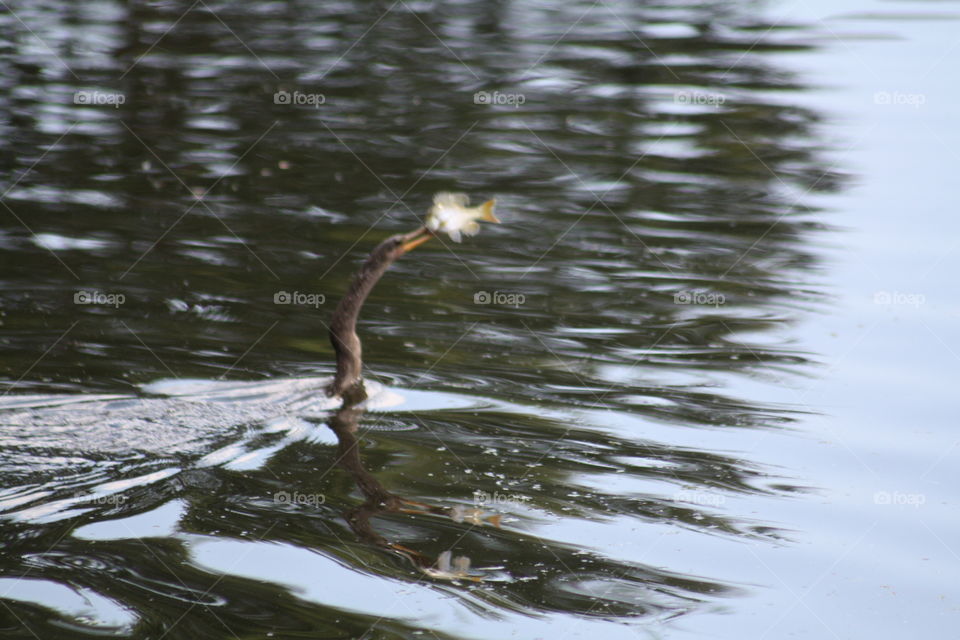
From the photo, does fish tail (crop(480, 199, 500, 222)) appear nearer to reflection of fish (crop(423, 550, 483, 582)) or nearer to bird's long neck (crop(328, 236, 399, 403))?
bird's long neck (crop(328, 236, 399, 403))

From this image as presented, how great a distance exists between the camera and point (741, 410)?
5.69 meters

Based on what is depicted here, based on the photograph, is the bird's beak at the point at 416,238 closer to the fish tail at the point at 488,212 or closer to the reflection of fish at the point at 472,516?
the fish tail at the point at 488,212

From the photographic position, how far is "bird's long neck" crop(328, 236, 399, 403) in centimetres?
543

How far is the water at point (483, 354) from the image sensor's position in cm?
419

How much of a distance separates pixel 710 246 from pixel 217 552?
4.62 meters

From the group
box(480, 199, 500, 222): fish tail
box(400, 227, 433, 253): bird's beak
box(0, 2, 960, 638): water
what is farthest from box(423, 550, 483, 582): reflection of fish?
box(400, 227, 433, 253): bird's beak

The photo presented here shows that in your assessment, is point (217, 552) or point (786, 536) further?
point (786, 536)

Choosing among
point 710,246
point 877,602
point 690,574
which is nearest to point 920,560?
point 877,602

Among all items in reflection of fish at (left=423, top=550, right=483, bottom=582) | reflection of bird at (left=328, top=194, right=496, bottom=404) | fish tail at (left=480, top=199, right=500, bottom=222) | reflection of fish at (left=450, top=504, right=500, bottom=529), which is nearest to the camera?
reflection of fish at (left=423, top=550, right=483, bottom=582)

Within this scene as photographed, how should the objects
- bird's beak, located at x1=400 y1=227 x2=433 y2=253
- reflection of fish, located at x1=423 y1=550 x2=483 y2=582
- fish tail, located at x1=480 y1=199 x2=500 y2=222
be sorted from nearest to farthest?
reflection of fish, located at x1=423 y1=550 x2=483 y2=582 < fish tail, located at x1=480 y1=199 x2=500 y2=222 < bird's beak, located at x1=400 y1=227 x2=433 y2=253

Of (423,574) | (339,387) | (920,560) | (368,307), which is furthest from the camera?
(368,307)

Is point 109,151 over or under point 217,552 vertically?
over

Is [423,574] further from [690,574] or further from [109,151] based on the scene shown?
[109,151]

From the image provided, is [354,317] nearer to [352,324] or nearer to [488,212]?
[352,324]
